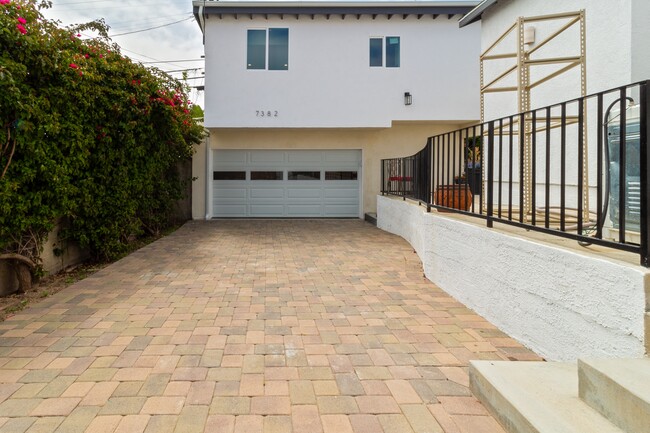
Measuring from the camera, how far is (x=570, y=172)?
6004 mm

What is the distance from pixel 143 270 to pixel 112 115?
241 cm

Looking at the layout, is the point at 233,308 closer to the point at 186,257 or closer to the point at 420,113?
the point at 186,257

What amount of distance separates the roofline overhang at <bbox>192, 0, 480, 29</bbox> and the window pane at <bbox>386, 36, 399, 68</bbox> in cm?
69

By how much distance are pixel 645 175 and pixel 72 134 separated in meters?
5.95

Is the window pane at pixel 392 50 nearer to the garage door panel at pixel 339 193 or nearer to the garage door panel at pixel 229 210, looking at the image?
the garage door panel at pixel 339 193

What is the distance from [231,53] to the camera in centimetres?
1228

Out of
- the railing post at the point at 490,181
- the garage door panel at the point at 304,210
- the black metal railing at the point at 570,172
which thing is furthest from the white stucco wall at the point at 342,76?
the railing post at the point at 490,181

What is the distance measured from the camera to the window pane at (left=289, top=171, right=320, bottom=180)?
13742mm

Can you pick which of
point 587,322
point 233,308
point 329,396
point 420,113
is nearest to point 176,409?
point 329,396

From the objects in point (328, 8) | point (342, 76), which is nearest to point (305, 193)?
point (342, 76)

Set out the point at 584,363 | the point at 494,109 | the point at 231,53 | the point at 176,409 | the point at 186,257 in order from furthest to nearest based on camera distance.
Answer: the point at 231,53
the point at 494,109
the point at 186,257
the point at 176,409
the point at 584,363

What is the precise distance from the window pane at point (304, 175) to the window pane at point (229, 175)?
4.85 feet

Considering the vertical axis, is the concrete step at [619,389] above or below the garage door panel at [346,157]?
below

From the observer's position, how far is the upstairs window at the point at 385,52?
12.6 m
